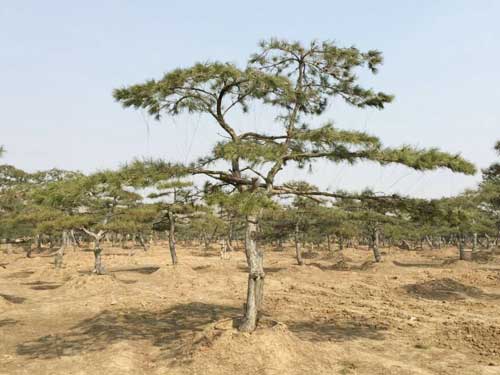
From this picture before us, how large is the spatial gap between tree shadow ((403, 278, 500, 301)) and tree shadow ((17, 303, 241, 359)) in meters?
9.08

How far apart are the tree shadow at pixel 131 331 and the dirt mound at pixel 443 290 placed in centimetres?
908

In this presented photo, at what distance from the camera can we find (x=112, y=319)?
13.5m

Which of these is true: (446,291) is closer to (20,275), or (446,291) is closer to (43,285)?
(43,285)

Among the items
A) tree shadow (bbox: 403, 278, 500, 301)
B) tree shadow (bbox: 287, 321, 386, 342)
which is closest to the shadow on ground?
tree shadow (bbox: 287, 321, 386, 342)

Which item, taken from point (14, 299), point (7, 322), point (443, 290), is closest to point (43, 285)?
point (14, 299)

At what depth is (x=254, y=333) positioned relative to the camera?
9.57 m

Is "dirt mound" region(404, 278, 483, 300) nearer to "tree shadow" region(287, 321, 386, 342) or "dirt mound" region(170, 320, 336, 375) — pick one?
"tree shadow" region(287, 321, 386, 342)

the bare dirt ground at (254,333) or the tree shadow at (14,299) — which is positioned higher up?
the bare dirt ground at (254,333)

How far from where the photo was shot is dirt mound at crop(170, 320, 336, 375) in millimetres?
8562

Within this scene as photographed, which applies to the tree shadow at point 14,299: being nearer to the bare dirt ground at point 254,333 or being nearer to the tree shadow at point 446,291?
the bare dirt ground at point 254,333

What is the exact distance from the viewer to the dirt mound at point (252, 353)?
8.56 meters

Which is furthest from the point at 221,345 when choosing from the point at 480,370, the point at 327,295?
the point at 327,295

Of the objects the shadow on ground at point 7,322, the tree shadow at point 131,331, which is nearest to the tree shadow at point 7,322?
the shadow on ground at point 7,322

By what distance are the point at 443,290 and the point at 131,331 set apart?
1454cm
